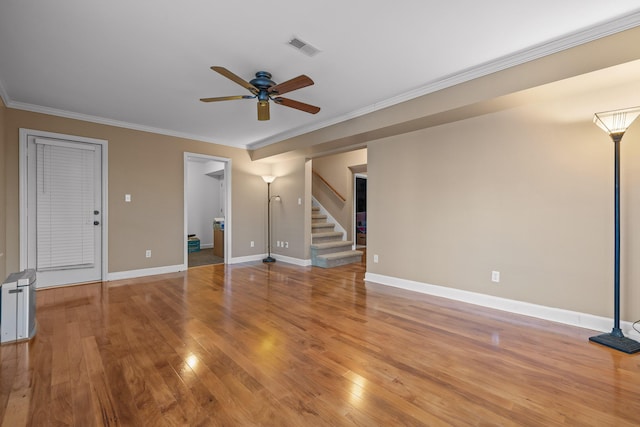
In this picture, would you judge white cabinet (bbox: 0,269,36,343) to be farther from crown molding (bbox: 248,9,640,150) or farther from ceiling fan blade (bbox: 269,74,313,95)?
crown molding (bbox: 248,9,640,150)

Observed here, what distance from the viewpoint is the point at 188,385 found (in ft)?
6.20

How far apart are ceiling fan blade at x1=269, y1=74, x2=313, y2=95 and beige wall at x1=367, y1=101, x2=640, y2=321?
6.81ft

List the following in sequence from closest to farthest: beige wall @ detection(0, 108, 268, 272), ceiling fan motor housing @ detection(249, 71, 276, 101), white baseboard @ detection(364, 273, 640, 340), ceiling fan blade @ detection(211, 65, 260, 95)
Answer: ceiling fan blade @ detection(211, 65, 260, 95), white baseboard @ detection(364, 273, 640, 340), ceiling fan motor housing @ detection(249, 71, 276, 101), beige wall @ detection(0, 108, 268, 272)

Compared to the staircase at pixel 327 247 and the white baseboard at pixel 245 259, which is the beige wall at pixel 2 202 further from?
the staircase at pixel 327 247

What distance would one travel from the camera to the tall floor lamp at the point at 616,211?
2.39 meters

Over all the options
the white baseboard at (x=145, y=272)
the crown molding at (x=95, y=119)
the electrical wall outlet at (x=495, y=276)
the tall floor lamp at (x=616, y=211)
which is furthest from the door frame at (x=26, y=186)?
the tall floor lamp at (x=616, y=211)

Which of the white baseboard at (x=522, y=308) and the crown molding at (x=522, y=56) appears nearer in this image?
the crown molding at (x=522, y=56)

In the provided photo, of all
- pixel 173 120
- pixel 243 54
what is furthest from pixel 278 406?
pixel 173 120

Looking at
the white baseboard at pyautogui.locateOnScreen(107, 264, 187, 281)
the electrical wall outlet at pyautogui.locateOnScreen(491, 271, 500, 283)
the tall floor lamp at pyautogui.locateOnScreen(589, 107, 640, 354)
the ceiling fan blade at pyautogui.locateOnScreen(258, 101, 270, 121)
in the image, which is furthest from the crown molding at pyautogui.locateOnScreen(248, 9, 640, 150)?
the white baseboard at pyautogui.locateOnScreen(107, 264, 187, 281)

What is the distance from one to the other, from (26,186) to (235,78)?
3.70m

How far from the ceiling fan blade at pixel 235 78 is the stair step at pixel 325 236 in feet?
12.4

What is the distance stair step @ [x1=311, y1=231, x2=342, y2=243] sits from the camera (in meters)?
6.42

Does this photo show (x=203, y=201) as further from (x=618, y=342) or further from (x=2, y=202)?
(x=618, y=342)

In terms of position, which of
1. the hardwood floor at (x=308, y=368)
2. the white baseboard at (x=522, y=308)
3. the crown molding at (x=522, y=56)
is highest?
the crown molding at (x=522, y=56)
